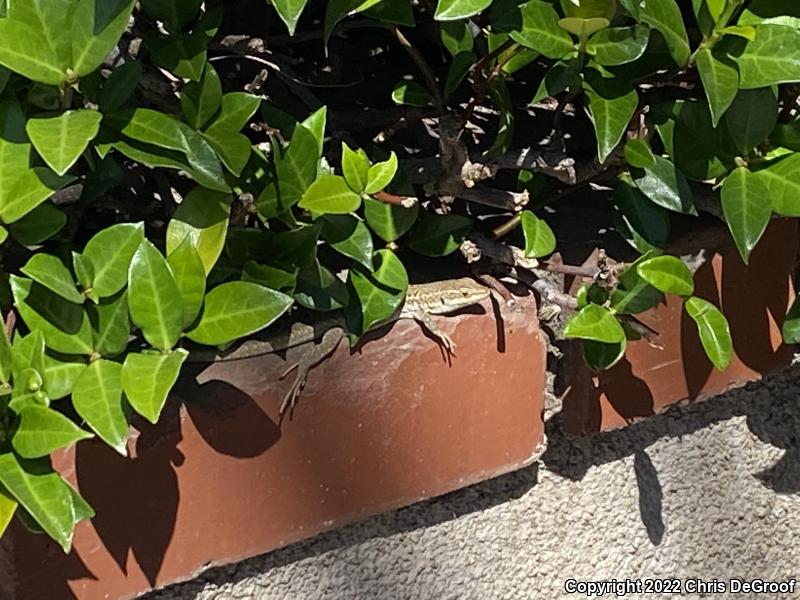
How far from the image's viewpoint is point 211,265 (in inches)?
33.5

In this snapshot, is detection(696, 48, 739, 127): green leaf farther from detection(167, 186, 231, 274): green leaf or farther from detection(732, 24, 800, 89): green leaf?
detection(167, 186, 231, 274): green leaf

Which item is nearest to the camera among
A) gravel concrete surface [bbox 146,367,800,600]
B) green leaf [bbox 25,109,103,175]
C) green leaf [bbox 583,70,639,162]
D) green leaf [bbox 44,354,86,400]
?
green leaf [bbox 25,109,103,175]

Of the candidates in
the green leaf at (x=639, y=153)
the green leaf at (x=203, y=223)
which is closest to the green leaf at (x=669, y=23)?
the green leaf at (x=639, y=153)

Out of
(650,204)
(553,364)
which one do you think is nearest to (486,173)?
(650,204)

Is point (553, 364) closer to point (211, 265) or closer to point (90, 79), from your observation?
point (211, 265)

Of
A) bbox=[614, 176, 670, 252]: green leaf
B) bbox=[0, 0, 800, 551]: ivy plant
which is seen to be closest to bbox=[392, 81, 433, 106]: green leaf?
bbox=[0, 0, 800, 551]: ivy plant

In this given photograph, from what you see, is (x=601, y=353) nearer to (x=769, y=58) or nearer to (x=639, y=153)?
(x=639, y=153)

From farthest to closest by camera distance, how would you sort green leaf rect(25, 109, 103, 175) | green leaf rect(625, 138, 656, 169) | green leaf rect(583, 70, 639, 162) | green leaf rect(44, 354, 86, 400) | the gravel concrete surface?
the gravel concrete surface < green leaf rect(625, 138, 656, 169) < green leaf rect(583, 70, 639, 162) < green leaf rect(44, 354, 86, 400) < green leaf rect(25, 109, 103, 175)

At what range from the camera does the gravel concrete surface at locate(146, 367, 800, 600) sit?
115 cm

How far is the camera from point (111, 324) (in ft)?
2.69

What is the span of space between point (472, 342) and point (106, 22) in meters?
0.51

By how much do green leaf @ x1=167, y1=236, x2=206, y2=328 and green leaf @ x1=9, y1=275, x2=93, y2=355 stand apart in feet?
0.24

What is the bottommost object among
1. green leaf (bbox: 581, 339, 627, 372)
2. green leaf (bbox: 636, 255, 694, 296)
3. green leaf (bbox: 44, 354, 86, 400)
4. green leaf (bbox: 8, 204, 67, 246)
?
green leaf (bbox: 581, 339, 627, 372)

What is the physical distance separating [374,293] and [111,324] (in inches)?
9.9
